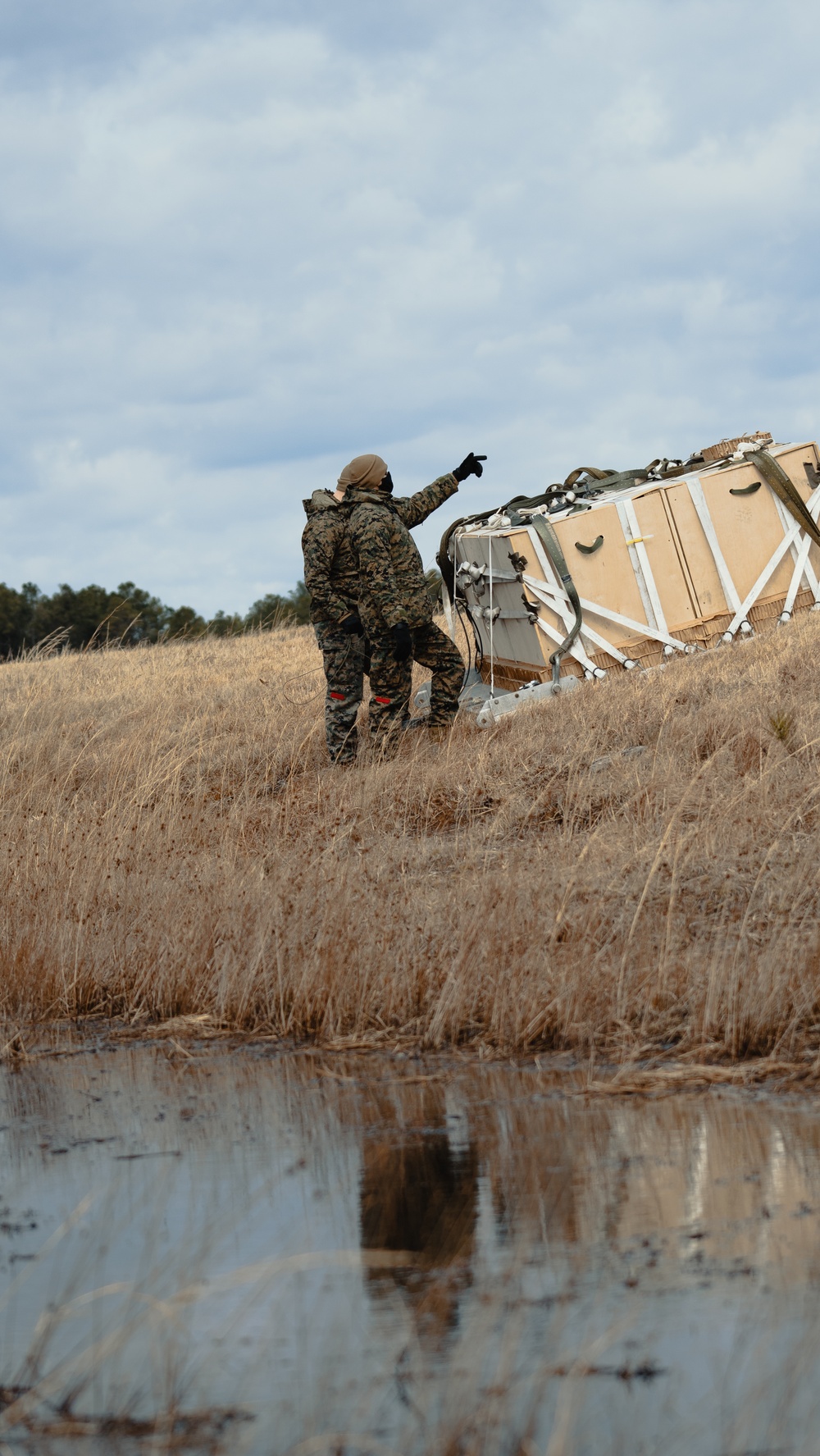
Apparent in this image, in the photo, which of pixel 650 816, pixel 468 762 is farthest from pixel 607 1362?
pixel 468 762

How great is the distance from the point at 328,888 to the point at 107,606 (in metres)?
36.3

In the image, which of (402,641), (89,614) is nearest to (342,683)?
(402,641)

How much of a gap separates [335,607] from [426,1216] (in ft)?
22.9

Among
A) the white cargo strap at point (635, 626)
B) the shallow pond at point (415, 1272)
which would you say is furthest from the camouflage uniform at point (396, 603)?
the shallow pond at point (415, 1272)

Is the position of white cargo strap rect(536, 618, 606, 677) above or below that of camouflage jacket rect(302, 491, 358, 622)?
below

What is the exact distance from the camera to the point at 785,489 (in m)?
11.5

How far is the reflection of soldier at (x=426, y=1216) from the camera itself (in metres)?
2.81

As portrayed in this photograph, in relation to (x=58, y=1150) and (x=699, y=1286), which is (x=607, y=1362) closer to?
(x=699, y=1286)

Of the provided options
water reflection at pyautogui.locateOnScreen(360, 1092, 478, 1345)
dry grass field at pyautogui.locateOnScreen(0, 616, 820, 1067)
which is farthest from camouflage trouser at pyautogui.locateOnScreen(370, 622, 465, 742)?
water reflection at pyautogui.locateOnScreen(360, 1092, 478, 1345)

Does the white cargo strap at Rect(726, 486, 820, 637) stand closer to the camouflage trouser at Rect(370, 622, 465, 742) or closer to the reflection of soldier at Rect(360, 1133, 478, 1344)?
the camouflage trouser at Rect(370, 622, 465, 742)

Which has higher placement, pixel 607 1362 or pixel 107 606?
pixel 107 606

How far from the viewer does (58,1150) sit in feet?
13.0

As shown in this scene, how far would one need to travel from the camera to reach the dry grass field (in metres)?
4.75

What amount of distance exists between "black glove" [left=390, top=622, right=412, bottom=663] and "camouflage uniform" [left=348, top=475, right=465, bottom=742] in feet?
0.15
